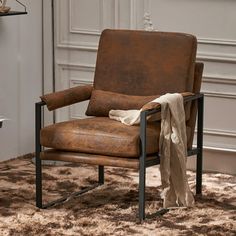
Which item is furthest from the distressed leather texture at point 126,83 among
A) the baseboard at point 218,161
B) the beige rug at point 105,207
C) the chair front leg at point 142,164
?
the baseboard at point 218,161

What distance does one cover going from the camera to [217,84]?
16.7 ft

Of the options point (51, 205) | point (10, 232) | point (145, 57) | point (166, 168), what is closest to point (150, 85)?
point (145, 57)

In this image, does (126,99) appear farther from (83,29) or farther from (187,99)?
(83,29)

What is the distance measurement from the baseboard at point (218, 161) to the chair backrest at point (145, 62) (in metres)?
0.82

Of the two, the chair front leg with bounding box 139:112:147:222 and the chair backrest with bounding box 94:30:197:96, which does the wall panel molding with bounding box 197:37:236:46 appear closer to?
the chair backrest with bounding box 94:30:197:96

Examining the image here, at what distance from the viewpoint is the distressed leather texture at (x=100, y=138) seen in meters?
4.08

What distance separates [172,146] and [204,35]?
1.08 metres

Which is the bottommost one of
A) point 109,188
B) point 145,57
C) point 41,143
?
point 109,188

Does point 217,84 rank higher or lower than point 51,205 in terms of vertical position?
higher

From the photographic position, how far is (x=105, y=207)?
171 inches

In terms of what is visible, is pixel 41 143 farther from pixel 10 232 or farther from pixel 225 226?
pixel 225 226

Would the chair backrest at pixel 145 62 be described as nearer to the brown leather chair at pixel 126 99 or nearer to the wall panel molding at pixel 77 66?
the brown leather chair at pixel 126 99

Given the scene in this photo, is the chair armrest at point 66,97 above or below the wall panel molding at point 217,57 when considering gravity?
below

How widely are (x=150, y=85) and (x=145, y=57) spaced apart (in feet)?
0.52
